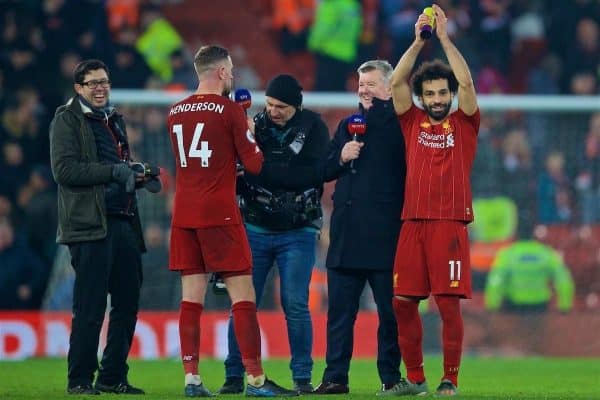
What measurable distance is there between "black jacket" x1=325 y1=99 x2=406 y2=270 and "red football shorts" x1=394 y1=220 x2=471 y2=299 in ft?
1.86

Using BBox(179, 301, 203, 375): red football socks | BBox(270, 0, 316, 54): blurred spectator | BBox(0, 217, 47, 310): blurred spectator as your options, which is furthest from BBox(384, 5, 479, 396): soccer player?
BBox(270, 0, 316, 54): blurred spectator

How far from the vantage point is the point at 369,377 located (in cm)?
1327

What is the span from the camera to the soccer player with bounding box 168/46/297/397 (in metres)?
9.72

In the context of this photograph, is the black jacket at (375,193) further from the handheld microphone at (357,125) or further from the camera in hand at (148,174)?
the camera in hand at (148,174)

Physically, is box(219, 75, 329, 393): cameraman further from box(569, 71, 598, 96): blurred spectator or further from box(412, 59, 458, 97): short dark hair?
box(569, 71, 598, 96): blurred spectator

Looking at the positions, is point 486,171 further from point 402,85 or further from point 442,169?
point 442,169

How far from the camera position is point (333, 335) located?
1070 cm

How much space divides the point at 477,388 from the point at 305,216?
196cm

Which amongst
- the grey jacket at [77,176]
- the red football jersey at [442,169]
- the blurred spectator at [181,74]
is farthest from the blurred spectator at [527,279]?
the grey jacket at [77,176]

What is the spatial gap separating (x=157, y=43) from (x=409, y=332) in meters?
10.6

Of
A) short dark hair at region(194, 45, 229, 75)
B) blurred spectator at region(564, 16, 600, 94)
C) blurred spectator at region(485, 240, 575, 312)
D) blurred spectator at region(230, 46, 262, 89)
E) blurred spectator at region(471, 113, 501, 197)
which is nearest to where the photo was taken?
short dark hair at region(194, 45, 229, 75)

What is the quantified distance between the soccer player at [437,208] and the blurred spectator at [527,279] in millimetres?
6913

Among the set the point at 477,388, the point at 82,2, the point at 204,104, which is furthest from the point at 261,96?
the point at 204,104

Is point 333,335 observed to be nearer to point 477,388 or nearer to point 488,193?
point 477,388
